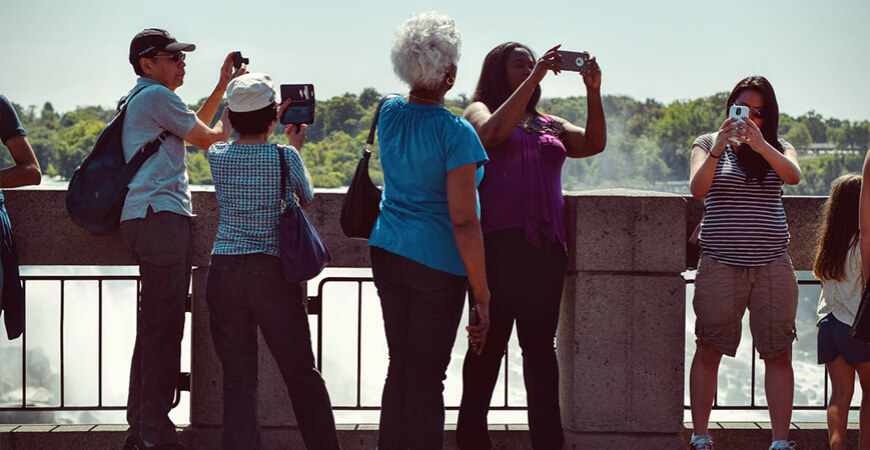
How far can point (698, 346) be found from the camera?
4742mm

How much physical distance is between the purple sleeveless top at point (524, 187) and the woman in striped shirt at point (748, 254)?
32.5 inches

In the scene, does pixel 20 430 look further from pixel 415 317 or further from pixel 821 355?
pixel 821 355

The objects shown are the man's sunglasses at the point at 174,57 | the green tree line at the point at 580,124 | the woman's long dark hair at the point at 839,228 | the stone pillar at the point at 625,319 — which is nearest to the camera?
the man's sunglasses at the point at 174,57

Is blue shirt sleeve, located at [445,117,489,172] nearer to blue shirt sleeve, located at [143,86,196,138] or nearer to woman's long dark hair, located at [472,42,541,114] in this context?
woman's long dark hair, located at [472,42,541,114]

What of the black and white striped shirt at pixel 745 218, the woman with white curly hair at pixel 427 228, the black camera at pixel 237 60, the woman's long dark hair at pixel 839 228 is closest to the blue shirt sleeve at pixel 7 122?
the black camera at pixel 237 60

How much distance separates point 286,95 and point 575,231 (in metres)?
1.65

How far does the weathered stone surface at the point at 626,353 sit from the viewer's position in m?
4.83

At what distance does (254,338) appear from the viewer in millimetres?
3814

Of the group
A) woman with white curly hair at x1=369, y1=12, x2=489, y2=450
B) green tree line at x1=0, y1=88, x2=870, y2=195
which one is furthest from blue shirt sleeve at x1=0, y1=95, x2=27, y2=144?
green tree line at x1=0, y1=88, x2=870, y2=195

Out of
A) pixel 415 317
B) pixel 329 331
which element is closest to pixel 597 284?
pixel 415 317

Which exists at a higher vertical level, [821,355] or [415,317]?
[415,317]

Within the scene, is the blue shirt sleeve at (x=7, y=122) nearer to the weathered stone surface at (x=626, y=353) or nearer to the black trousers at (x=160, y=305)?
the black trousers at (x=160, y=305)

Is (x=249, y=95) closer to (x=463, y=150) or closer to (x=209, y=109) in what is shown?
(x=463, y=150)

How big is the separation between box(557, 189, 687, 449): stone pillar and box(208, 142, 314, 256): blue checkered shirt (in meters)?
1.68
